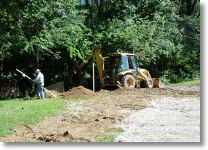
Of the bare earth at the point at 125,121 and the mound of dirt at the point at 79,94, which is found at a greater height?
the mound of dirt at the point at 79,94

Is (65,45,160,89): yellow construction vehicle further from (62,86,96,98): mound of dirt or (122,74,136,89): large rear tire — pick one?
(62,86,96,98): mound of dirt

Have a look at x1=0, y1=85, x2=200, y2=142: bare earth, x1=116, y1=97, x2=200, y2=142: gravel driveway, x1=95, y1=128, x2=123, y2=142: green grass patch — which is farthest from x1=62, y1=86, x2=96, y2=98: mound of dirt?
x1=95, y1=128, x2=123, y2=142: green grass patch

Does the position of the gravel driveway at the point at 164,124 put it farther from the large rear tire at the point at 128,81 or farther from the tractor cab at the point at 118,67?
the tractor cab at the point at 118,67

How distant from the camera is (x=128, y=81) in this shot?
17359mm

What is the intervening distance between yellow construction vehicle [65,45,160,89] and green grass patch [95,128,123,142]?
27.1 feet

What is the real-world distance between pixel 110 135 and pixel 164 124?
46.7 inches

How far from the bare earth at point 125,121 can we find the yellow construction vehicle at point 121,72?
8.43 feet

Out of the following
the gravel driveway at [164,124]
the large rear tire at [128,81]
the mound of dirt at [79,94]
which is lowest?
the gravel driveway at [164,124]

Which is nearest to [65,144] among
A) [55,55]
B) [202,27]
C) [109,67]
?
[202,27]

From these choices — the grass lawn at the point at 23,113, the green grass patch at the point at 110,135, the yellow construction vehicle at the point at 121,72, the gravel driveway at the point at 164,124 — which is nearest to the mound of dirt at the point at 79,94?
the yellow construction vehicle at the point at 121,72

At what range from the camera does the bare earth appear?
25.9ft

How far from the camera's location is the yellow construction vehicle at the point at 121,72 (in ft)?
56.1

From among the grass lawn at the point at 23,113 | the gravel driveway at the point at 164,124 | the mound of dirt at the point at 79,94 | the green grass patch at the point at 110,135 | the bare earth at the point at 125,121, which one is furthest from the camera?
the mound of dirt at the point at 79,94

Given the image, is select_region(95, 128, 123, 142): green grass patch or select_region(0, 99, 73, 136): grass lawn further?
select_region(0, 99, 73, 136): grass lawn
